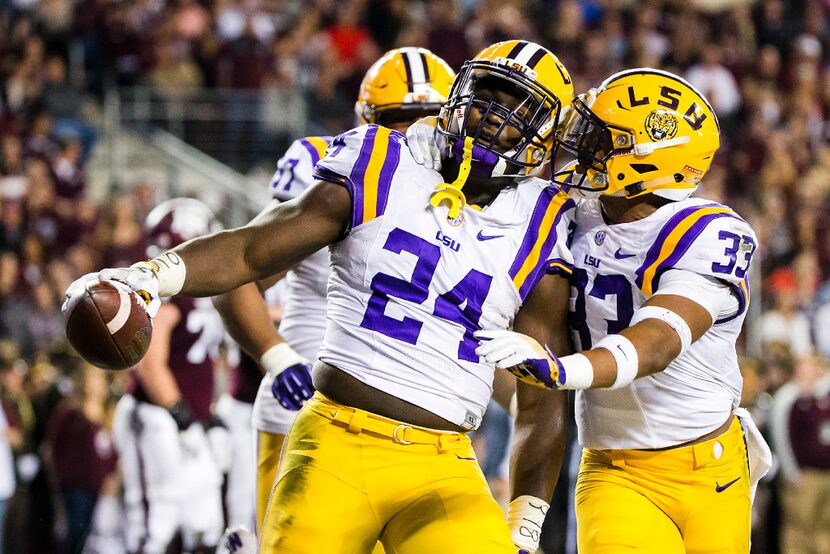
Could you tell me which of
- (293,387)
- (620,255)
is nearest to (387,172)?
(620,255)

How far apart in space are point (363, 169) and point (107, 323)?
2.62ft

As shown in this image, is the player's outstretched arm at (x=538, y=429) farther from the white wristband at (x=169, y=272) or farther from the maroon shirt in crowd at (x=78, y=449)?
the maroon shirt in crowd at (x=78, y=449)

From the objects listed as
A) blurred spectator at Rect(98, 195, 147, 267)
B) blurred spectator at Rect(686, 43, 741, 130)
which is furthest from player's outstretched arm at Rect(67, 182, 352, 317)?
blurred spectator at Rect(686, 43, 741, 130)

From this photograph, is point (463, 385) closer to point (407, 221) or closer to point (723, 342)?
point (407, 221)

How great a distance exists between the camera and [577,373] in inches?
120

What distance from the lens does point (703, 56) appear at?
44.1 ft

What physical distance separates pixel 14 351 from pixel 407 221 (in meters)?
6.21

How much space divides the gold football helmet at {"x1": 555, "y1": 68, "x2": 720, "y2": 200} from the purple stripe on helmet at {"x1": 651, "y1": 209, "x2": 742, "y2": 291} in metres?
0.21

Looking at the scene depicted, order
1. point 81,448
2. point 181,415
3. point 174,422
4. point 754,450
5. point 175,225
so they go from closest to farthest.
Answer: point 754,450 < point 181,415 < point 175,225 < point 174,422 < point 81,448

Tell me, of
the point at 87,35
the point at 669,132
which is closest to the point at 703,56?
the point at 87,35

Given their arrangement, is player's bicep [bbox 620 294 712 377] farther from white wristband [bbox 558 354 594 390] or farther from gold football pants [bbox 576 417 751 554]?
gold football pants [bbox 576 417 751 554]

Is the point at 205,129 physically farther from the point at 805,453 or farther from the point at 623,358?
the point at 623,358

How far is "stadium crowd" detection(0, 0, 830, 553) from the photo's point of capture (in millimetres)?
8859

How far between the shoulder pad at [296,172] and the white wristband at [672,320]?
4.80 ft
